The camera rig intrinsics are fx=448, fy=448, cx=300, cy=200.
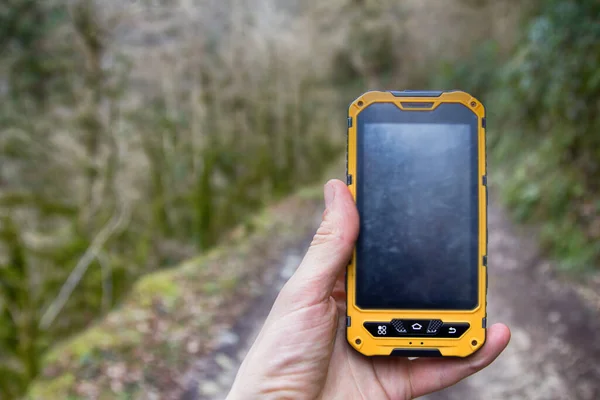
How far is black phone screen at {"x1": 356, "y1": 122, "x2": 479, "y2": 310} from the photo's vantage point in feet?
7.27

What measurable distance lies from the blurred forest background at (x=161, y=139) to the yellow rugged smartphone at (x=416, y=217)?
3929 mm

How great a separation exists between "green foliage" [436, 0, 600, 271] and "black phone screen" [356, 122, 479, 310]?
4.23m

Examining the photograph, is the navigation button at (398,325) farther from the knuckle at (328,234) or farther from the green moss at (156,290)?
the green moss at (156,290)

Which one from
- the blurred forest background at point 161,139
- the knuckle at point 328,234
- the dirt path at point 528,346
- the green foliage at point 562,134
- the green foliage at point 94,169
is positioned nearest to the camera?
the knuckle at point 328,234

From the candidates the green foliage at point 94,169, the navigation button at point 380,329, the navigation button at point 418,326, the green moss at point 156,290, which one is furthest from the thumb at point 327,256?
the green moss at point 156,290

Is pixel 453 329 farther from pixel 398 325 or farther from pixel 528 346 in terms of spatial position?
pixel 528 346

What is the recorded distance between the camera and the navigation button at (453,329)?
2.13 meters

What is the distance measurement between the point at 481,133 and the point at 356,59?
57.6 ft

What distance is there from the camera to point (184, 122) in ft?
32.4

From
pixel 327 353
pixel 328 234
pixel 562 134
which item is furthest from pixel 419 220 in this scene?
pixel 562 134

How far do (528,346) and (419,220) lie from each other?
338cm

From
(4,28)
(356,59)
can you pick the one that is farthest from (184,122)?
(356,59)

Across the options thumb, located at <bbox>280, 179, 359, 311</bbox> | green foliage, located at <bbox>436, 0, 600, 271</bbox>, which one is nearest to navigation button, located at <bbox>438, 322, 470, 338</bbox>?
thumb, located at <bbox>280, 179, 359, 311</bbox>

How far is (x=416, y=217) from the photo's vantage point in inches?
88.6
